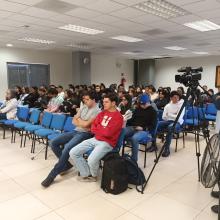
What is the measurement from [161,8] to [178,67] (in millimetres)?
9065

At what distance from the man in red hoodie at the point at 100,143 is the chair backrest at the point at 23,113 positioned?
2597mm

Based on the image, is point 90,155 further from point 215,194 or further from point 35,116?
point 35,116

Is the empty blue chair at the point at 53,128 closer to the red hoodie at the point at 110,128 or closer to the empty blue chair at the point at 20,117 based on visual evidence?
the red hoodie at the point at 110,128

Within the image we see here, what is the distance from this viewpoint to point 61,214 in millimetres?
2238

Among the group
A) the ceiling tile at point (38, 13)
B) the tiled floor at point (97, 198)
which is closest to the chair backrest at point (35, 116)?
the tiled floor at point (97, 198)

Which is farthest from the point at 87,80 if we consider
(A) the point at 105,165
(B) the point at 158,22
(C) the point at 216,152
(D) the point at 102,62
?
(C) the point at 216,152

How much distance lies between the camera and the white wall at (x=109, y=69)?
A: 11.6 meters

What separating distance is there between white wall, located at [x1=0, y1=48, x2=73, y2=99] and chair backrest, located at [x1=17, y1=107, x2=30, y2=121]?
416 centimetres

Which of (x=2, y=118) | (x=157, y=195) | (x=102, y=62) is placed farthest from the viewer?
(x=102, y=62)

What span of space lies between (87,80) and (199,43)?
16.0ft

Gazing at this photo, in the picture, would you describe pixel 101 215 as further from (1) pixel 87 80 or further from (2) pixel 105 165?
(1) pixel 87 80

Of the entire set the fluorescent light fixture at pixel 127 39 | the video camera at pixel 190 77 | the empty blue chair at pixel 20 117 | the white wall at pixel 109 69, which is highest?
the fluorescent light fixture at pixel 127 39

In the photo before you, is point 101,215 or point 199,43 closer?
point 101,215

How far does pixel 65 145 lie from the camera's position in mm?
Result: 3178
